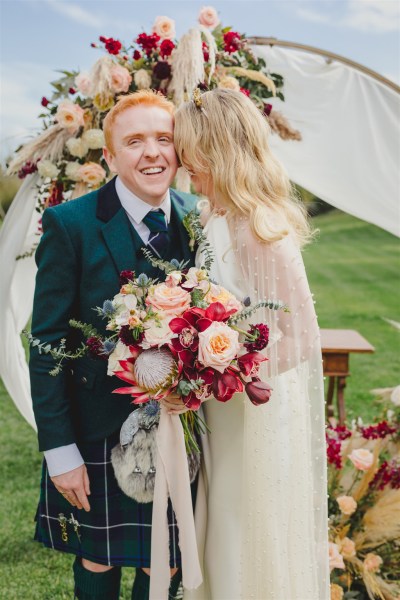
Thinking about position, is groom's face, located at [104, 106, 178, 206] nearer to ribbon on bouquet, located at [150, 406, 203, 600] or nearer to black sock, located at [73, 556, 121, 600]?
ribbon on bouquet, located at [150, 406, 203, 600]

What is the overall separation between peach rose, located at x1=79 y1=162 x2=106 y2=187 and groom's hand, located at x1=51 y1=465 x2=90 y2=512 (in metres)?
1.79

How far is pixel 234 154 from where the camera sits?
85.7 inches

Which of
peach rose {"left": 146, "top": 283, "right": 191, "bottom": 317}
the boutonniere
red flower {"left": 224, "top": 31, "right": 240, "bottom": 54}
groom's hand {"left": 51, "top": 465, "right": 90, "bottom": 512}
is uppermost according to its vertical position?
red flower {"left": 224, "top": 31, "right": 240, "bottom": 54}

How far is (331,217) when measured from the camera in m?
24.1

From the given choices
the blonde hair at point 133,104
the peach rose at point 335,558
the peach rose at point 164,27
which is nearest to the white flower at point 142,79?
the peach rose at point 164,27

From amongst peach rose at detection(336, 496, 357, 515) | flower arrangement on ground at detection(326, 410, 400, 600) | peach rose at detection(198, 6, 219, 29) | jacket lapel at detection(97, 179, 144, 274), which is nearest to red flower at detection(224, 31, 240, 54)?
peach rose at detection(198, 6, 219, 29)

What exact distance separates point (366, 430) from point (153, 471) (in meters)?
1.75

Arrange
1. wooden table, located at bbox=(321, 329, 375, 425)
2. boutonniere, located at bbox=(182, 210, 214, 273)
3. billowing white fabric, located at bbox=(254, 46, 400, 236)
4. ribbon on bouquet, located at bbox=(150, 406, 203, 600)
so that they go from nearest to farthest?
boutonniere, located at bbox=(182, 210, 214, 273), ribbon on bouquet, located at bbox=(150, 406, 203, 600), billowing white fabric, located at bbox=(254, 46, 400, 236), wooden table, located at bbox=(321, 329, 375, 425)

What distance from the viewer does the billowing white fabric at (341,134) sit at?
13.9ft

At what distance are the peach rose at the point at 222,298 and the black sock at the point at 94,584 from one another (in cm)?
123

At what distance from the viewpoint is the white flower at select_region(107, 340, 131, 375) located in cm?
191

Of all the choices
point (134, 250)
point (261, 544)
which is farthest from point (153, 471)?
point (134, 250)

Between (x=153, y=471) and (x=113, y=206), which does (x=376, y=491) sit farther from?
(x=113, y=206)

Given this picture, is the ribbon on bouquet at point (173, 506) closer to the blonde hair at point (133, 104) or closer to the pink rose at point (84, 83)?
the blonde hair at point (133, 104)
